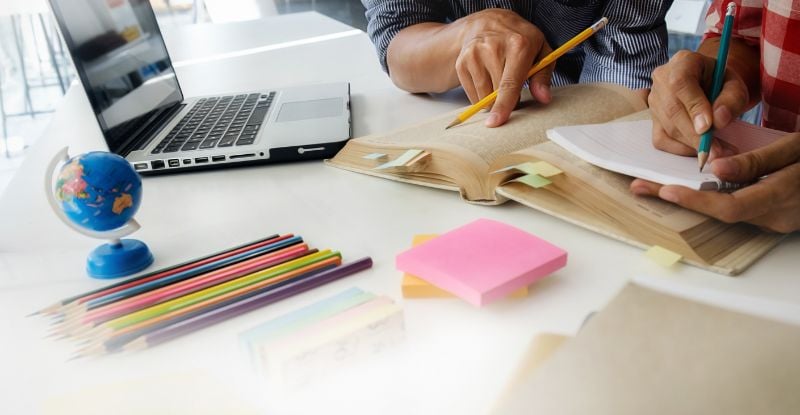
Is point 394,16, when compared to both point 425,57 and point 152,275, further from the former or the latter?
point 152,275

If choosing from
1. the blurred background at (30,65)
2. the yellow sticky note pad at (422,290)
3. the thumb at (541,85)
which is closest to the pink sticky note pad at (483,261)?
the yellow sticky note pad at (422,290)

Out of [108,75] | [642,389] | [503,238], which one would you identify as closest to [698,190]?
[503,238]

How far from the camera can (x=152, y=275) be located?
0.50m

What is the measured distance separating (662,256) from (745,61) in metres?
0.51

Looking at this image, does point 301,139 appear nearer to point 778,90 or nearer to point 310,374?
point 310,374

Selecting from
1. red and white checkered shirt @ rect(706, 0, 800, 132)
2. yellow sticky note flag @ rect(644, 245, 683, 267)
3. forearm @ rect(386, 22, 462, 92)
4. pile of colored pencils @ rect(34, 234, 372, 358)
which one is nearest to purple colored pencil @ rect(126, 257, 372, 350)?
pile of colored pencils @ rect(34, 234, 372, 358)

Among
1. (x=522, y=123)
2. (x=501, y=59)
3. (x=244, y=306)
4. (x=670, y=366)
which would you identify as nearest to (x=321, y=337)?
(x=244, y=306)

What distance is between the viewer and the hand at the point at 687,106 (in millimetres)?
589

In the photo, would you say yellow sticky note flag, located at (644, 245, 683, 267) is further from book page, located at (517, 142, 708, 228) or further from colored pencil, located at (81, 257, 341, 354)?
colored pencil, located at (81, 257, 341, 354)

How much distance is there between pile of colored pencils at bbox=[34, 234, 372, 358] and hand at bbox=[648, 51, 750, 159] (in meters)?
0.33

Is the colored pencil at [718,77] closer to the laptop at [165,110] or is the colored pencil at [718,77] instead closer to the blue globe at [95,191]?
the laptop at [165,110]

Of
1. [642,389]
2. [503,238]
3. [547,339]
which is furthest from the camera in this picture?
[503,238]

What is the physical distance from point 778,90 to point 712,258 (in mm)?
435

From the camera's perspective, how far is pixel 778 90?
792mm
